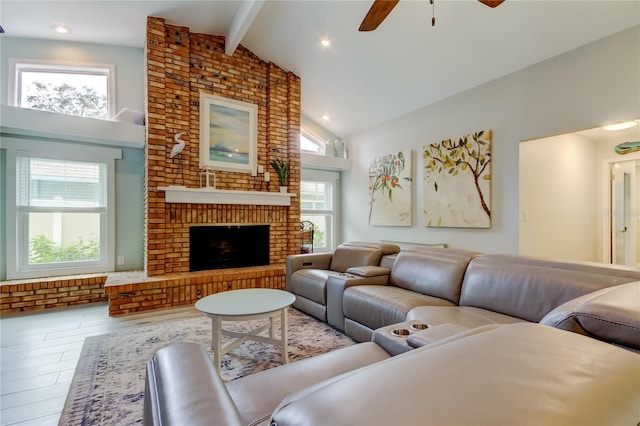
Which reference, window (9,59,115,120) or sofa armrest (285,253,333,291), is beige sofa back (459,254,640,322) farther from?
window (9,59,115,120)

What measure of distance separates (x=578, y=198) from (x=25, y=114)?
7.15m

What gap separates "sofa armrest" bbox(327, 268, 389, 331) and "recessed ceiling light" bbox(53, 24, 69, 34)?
165 inches

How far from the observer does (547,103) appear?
10.4ft

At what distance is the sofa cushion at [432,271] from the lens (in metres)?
2.43

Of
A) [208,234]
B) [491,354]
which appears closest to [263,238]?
[208,234]

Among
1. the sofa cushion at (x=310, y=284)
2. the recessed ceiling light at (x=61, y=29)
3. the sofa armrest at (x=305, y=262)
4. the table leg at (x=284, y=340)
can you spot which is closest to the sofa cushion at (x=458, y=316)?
the table leg at (x=284, y=340)

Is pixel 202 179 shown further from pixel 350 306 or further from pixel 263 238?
pixel 350 306

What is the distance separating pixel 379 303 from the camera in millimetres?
Answer: 2297

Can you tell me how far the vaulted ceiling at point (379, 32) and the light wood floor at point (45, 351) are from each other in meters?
3.20

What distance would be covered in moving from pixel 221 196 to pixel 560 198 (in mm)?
4624

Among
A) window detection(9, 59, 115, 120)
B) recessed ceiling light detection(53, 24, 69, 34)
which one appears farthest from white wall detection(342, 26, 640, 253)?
recessed ceiling light detection(53, 24, 69, 34)

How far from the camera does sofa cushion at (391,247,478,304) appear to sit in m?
2.43

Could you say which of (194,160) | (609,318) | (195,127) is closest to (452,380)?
(609,318)

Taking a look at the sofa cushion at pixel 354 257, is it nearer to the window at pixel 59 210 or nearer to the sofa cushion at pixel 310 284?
the sofa cushion at pixel 310 284
